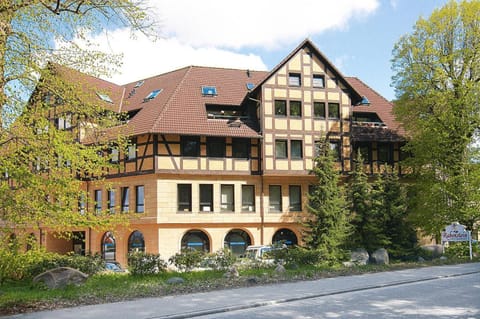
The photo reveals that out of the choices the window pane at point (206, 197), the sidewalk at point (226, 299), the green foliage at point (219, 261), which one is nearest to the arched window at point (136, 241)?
the window pane at point (206, 197)

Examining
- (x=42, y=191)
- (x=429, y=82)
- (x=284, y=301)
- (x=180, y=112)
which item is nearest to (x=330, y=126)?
(x=429, y=82)

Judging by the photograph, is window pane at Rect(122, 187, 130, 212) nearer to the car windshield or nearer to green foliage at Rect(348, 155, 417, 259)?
the car windshield

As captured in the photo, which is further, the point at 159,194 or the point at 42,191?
the point at 159,194

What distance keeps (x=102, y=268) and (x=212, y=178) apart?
47.1 feet

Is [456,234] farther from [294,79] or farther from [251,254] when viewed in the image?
[294,79]

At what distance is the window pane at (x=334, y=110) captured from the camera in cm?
3538

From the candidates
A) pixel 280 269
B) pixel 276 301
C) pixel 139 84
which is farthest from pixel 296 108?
pixel 276 301

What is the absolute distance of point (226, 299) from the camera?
560 inches

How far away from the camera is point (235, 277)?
18812mm

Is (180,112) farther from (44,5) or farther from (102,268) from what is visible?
(44,5)

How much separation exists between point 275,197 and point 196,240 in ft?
18.4

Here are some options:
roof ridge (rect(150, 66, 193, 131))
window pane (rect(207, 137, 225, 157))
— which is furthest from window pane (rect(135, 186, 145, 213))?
window pane (rect(207, 137, 225, 157))

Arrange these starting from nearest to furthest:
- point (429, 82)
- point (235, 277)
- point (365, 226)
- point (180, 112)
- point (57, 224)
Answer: point (57, 224) < point (235, 277) < point (365, 226) < point (429, 82) < point (180, 112)

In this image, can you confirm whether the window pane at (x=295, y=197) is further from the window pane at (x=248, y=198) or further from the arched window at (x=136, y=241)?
the arched window at (x=136, y=241)
